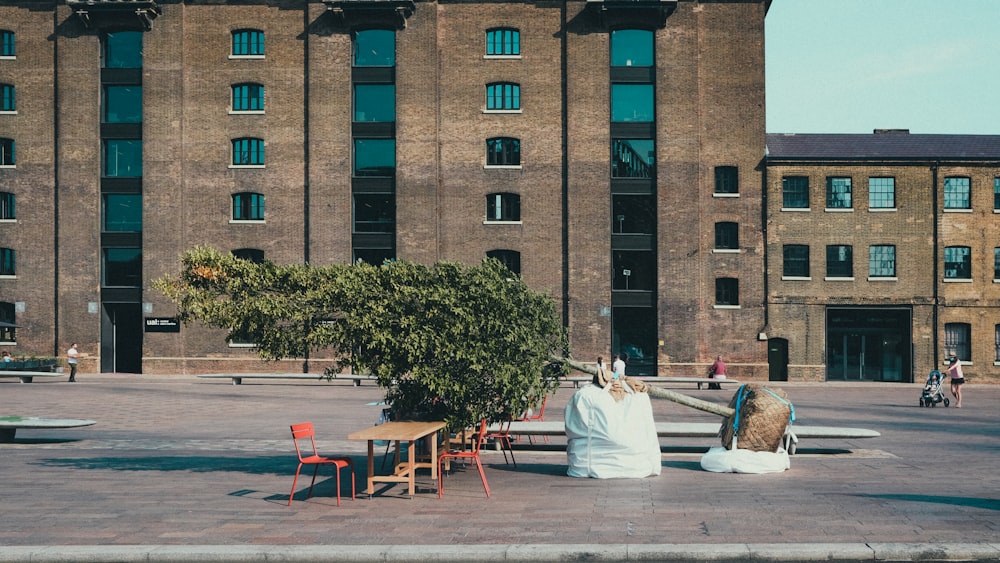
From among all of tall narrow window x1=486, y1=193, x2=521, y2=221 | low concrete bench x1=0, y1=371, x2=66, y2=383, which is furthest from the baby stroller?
low concrete bench x1=0, y1=371, x2=66, y2=383

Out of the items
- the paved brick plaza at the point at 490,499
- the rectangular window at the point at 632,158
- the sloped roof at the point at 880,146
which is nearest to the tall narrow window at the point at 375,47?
the rectangular window at the point at 632,158

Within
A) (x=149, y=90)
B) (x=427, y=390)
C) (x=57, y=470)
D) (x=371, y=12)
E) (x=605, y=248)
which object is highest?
(x=371, y=12)

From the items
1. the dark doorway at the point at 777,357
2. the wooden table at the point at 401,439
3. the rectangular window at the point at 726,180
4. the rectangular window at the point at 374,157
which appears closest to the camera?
the wooden table at the point at 401,439

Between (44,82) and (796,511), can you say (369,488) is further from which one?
(44,82)

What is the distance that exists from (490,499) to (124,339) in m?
37.1

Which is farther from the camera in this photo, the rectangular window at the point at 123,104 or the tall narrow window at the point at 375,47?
the rectangular window at the point at 123,104

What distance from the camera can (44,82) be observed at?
42594 millimetres

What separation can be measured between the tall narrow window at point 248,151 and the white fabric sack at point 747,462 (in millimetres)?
33401

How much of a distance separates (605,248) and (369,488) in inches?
1216

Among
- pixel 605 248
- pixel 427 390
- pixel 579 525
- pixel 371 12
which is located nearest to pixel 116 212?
pixel 371 12

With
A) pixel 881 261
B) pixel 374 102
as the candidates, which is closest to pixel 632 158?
pixel 881 261

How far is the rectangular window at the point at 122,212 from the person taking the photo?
1687 inches

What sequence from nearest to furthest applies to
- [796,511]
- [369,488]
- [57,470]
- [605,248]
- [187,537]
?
[187,537], [796,511], [369,488], [57,470], [605,248]

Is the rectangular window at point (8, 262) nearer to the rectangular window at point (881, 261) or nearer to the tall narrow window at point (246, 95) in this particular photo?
the tall narrow window at point (246, 95)
